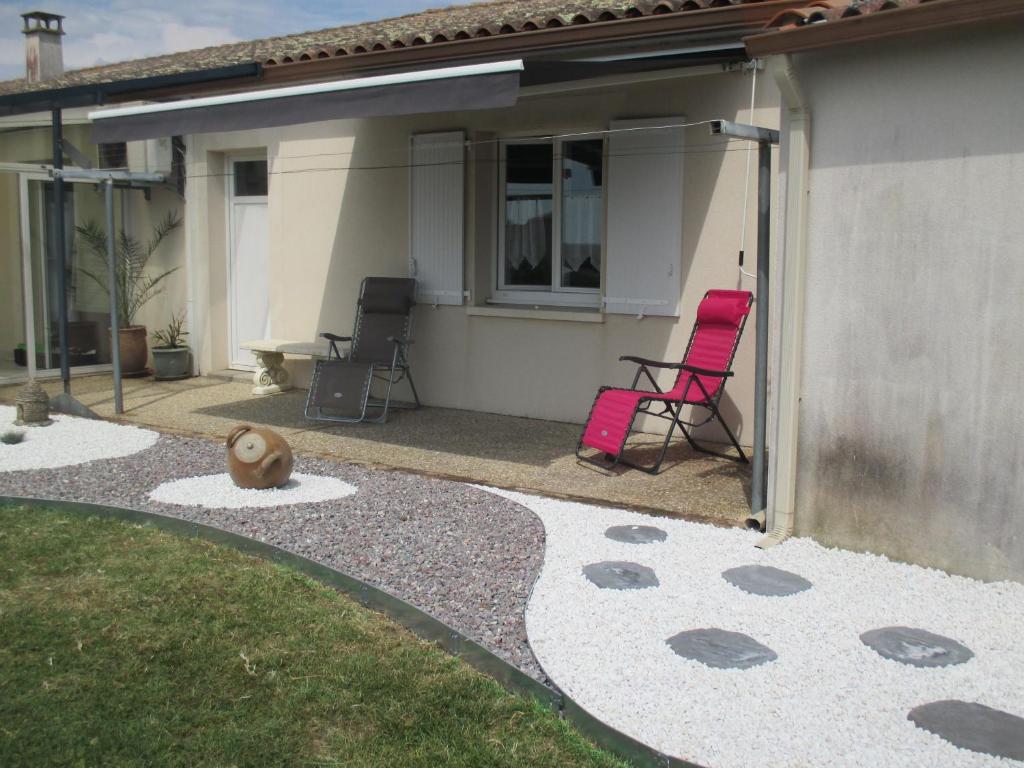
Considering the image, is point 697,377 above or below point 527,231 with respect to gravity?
below

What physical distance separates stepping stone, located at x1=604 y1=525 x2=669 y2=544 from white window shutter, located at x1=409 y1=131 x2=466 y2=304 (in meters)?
4.00

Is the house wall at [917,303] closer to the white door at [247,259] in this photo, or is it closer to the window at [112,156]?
the white door at [247,259]

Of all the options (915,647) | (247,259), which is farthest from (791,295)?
(247,259)

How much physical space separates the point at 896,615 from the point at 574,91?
204 inches

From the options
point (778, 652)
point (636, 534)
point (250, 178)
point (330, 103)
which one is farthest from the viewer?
point (250, 178)

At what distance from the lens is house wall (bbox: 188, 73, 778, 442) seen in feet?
24.4

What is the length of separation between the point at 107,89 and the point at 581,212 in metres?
4.48

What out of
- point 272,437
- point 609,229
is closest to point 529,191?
point 609,229

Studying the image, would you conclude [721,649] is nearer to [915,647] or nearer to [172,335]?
[915,647]

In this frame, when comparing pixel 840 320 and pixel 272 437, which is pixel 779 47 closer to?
pixel 840 320

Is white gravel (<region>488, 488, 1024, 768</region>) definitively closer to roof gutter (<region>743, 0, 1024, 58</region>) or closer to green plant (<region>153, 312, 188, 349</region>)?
roof gutter (<region>743, 0, 1024, 58</region>)

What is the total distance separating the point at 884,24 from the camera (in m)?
4.32

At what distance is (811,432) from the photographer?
496 centimetres

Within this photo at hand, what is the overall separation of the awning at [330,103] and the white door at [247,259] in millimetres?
2697
